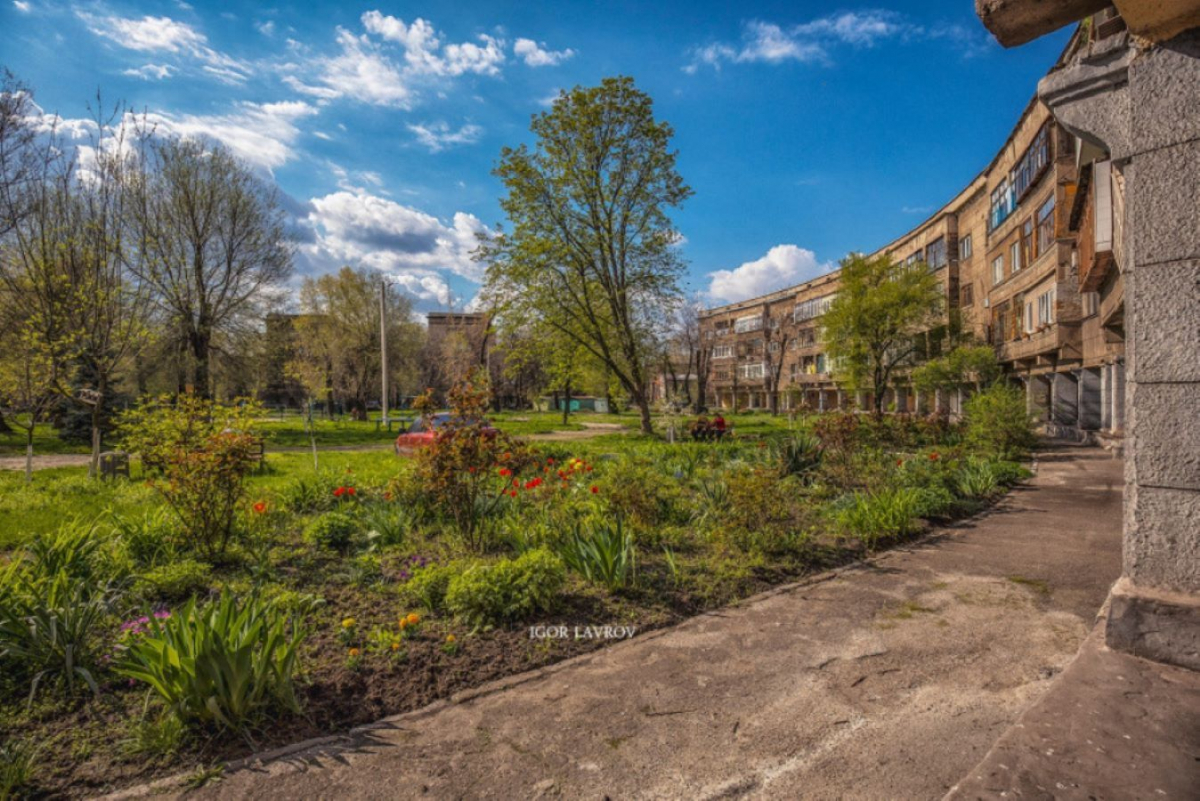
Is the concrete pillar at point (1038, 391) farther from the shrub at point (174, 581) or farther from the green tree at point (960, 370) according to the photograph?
the shrub at point (174, 581)

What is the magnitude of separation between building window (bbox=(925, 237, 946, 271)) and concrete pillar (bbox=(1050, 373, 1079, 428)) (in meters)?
12.1

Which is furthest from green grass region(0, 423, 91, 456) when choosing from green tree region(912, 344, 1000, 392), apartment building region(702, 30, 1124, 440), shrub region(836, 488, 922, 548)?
green tree region(912, 344, 1000, 392)

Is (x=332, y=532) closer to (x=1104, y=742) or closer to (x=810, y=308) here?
(x=1104, y=742)

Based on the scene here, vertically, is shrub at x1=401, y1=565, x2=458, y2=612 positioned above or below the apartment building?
below

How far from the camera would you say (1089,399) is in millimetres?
19188

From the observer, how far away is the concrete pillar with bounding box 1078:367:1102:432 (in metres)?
18.6

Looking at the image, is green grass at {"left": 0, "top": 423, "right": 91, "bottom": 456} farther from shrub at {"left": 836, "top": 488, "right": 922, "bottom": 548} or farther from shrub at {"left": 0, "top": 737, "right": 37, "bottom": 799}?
shrub at {"left": 836, "top": 488, "right": 922, "bottom": 548}

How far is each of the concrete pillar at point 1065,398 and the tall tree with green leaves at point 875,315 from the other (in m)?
5.47

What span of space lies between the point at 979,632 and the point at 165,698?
483cm

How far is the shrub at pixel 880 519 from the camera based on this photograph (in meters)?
6.48

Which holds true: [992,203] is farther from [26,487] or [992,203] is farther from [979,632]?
[26,487]

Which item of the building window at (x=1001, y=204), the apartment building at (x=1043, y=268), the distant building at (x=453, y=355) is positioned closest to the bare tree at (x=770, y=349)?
the apartment building at (x=1043, y=268)

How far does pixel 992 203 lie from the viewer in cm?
2630

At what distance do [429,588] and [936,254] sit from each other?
36.1 metres
